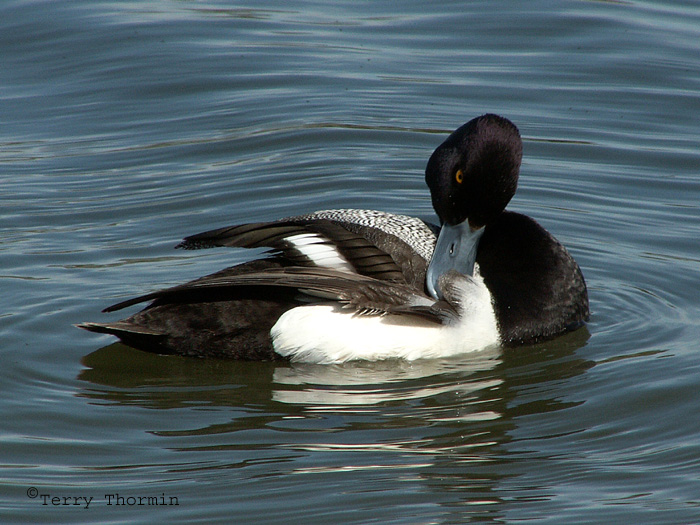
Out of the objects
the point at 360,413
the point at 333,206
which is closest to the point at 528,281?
the point at 360,413

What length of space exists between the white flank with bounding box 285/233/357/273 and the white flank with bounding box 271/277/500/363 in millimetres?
228

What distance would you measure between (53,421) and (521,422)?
2024 millimetres

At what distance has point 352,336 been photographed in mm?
5371

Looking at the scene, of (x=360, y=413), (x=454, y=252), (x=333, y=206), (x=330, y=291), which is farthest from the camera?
(x=333, y=206)

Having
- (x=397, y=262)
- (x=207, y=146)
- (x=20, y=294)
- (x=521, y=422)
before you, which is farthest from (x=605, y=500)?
(x=207, y=146)

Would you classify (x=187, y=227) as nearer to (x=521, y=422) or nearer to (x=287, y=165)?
(x=287, y=165)

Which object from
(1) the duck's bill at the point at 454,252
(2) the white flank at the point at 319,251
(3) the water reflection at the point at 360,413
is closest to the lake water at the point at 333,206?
(3) the water reflection at the point at 360,413

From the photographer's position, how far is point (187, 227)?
740 centimetres

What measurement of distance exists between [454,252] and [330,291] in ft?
2.42

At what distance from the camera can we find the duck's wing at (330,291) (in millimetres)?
5215

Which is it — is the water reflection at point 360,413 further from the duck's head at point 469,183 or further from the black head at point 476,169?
the black head at point 476,169

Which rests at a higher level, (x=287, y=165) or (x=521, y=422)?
(x=287, y=165)

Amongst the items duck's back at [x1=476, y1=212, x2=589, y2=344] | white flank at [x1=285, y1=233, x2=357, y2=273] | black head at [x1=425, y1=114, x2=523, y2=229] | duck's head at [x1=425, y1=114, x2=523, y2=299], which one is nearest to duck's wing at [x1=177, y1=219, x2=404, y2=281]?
white flank at [x1=285, y1=233, x2=357, y2=273]

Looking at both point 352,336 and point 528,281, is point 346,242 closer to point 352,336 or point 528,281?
point 352,336
